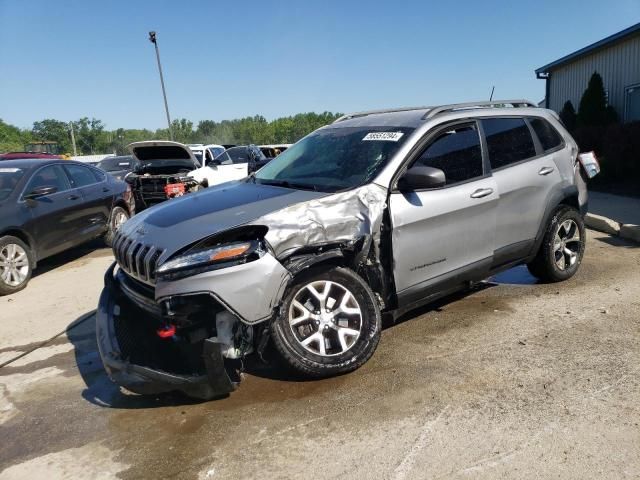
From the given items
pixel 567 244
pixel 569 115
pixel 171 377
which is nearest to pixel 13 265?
pixel 171 377

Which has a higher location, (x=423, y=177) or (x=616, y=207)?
(x=423, y=177)

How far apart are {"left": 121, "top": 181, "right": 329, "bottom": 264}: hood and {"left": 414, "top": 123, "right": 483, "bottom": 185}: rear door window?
1023 millimetres

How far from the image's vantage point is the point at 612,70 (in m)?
15.3

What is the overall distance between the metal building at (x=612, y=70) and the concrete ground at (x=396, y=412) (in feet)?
39.4

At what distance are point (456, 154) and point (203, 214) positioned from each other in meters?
2.11

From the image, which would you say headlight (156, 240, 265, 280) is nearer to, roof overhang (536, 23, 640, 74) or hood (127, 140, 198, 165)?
hood (127, 140, 198, 165)

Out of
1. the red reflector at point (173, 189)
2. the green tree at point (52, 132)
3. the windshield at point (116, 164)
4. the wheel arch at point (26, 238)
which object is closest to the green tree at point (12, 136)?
the green tree at point (52, 132)

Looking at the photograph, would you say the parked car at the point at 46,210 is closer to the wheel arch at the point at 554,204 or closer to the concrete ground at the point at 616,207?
the wheel arch at the point at 554,204

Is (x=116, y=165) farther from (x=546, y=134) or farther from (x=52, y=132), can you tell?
(x=52, y=132)

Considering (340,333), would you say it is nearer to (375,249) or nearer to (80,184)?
(375,249)

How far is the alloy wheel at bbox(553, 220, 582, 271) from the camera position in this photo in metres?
5.23

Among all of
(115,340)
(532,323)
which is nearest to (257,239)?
(115,340)

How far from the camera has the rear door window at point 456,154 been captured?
4.15 meters

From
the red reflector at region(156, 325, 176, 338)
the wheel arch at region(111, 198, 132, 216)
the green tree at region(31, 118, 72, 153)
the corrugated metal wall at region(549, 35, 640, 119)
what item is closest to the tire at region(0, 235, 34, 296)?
the wheel arch at region(111, 198, 132, 216)
